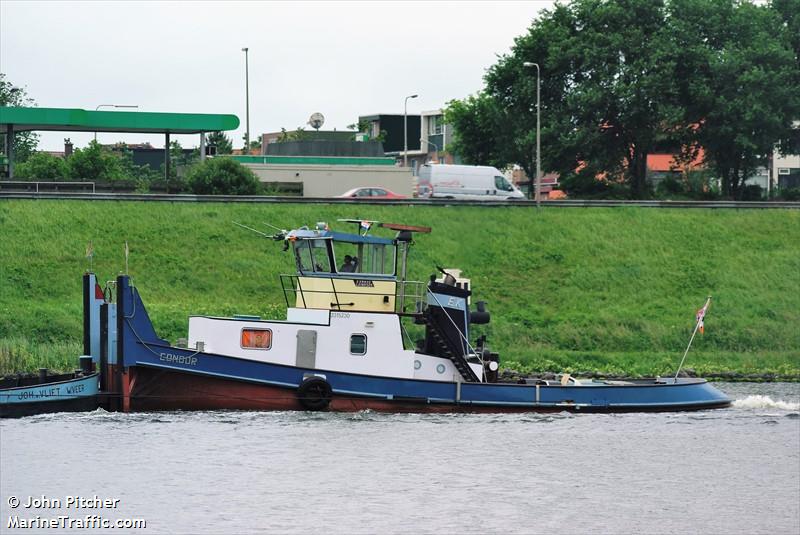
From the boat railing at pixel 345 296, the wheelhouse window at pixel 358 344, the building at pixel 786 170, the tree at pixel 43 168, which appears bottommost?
the wheelhouse window at pixel 358 344

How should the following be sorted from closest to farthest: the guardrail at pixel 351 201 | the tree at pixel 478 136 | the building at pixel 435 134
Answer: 1. the guardrail at pixel 351 201
2. the tree at pixel 478 136
3. the building at pixel 435 134

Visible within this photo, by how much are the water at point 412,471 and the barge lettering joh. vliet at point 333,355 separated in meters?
0.58

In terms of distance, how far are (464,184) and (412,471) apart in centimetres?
4458

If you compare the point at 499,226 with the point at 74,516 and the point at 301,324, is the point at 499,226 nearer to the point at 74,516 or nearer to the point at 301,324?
the point at 301,324

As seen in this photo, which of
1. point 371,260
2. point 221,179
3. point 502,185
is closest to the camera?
point 371,260

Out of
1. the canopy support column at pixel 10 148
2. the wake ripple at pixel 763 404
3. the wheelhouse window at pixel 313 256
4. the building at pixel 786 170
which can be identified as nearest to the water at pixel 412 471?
the wake ripple at pixel 763 404

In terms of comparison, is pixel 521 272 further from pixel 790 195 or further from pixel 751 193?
pixel 751 193

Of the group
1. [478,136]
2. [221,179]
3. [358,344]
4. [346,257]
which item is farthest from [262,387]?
[478,136]

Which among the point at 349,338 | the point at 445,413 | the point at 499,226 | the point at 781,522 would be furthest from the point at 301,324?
the point at 499,226

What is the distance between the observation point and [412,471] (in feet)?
102

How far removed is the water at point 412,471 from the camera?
27.5 metres

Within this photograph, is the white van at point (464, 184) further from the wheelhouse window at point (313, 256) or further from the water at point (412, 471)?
the water at point (412, 471)

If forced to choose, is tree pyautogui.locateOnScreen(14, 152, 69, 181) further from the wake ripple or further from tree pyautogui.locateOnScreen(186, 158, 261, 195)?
the wake ripple

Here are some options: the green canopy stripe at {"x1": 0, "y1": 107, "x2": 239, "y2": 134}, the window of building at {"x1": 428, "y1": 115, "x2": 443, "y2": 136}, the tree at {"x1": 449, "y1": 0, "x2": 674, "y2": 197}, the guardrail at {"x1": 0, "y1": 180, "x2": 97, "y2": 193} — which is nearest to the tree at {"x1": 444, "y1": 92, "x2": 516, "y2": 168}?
the tree at {"x1": 449, "y1": 0, "x2": 674, "y2": 197}
